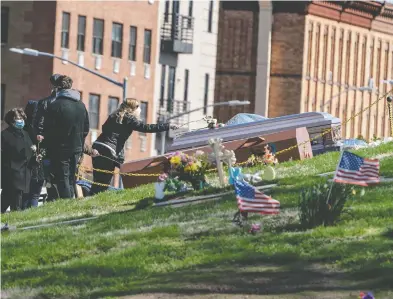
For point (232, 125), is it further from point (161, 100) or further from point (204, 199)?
point (161, 100)

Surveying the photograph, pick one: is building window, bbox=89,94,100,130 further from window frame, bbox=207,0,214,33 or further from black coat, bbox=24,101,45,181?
black coat, bbox=24,101,45,181

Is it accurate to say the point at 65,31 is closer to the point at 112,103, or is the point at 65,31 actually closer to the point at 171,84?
the point at 112,103

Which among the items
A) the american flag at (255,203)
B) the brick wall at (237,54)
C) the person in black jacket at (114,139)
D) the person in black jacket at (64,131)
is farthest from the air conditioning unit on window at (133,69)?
the american flag at (255,203)

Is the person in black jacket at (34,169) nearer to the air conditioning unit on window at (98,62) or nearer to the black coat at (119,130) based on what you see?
the black coat at (119,130)

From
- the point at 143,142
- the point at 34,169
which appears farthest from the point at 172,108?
the point at 34,169

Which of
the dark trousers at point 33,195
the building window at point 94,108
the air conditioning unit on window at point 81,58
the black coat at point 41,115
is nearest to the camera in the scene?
the black coat at point 41,115

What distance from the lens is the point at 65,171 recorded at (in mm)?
29109

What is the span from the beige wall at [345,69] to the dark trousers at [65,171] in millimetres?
82332

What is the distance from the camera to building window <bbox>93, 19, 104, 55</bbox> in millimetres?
88375

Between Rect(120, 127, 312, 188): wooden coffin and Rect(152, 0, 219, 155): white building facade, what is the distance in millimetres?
58796

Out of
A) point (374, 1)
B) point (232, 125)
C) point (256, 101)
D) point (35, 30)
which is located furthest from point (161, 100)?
point (232, 125)

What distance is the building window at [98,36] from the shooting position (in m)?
88.4

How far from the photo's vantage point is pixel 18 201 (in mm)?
29547

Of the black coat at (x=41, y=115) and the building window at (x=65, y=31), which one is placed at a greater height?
the black coat at (x=41, y=115)
